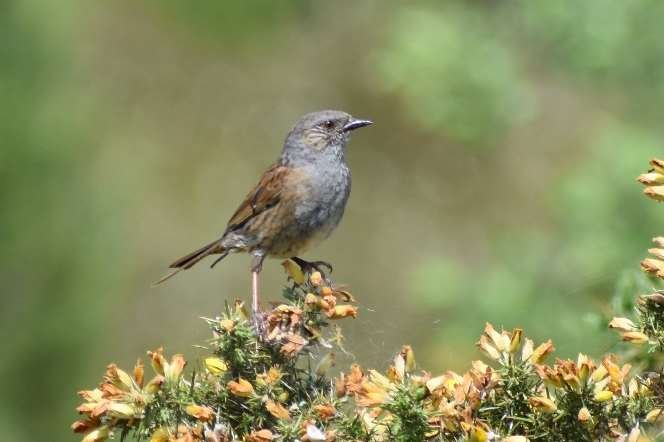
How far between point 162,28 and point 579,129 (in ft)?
20.1

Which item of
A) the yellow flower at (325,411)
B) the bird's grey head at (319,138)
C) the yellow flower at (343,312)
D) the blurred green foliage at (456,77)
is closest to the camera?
the yellow flower at (325,411)

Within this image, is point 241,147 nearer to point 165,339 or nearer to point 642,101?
point 165,339

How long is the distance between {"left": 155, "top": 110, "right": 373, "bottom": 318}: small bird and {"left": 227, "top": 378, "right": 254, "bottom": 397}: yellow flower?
2.17 metres

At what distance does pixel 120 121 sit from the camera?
13648 millimetres

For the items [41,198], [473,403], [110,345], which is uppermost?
[41,198]

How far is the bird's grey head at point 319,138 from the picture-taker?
16.8 feet

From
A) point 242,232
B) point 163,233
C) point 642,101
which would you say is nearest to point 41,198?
point 242,232

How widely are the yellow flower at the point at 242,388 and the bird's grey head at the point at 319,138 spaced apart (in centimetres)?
279

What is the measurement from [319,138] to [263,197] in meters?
0.46

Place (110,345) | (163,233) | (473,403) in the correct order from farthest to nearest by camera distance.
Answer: (163,233), (110,345), (473,403)

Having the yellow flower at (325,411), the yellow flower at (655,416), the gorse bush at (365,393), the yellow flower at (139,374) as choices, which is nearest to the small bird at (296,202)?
the gorse bush at (365,393)

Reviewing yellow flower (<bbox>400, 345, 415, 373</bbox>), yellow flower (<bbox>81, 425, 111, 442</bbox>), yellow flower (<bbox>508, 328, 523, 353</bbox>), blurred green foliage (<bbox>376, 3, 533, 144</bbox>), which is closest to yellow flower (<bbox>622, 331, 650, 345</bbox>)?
yellow flower (<bbox>508, 328, 523, 353</bbox>)

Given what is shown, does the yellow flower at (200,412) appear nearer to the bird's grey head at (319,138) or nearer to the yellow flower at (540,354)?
the yellow flower at (540,354)

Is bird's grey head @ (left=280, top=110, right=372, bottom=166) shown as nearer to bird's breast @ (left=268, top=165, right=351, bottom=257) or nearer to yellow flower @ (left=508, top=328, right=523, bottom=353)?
bird's breast @ (left=268, top=165, right=351, bottom=257)
